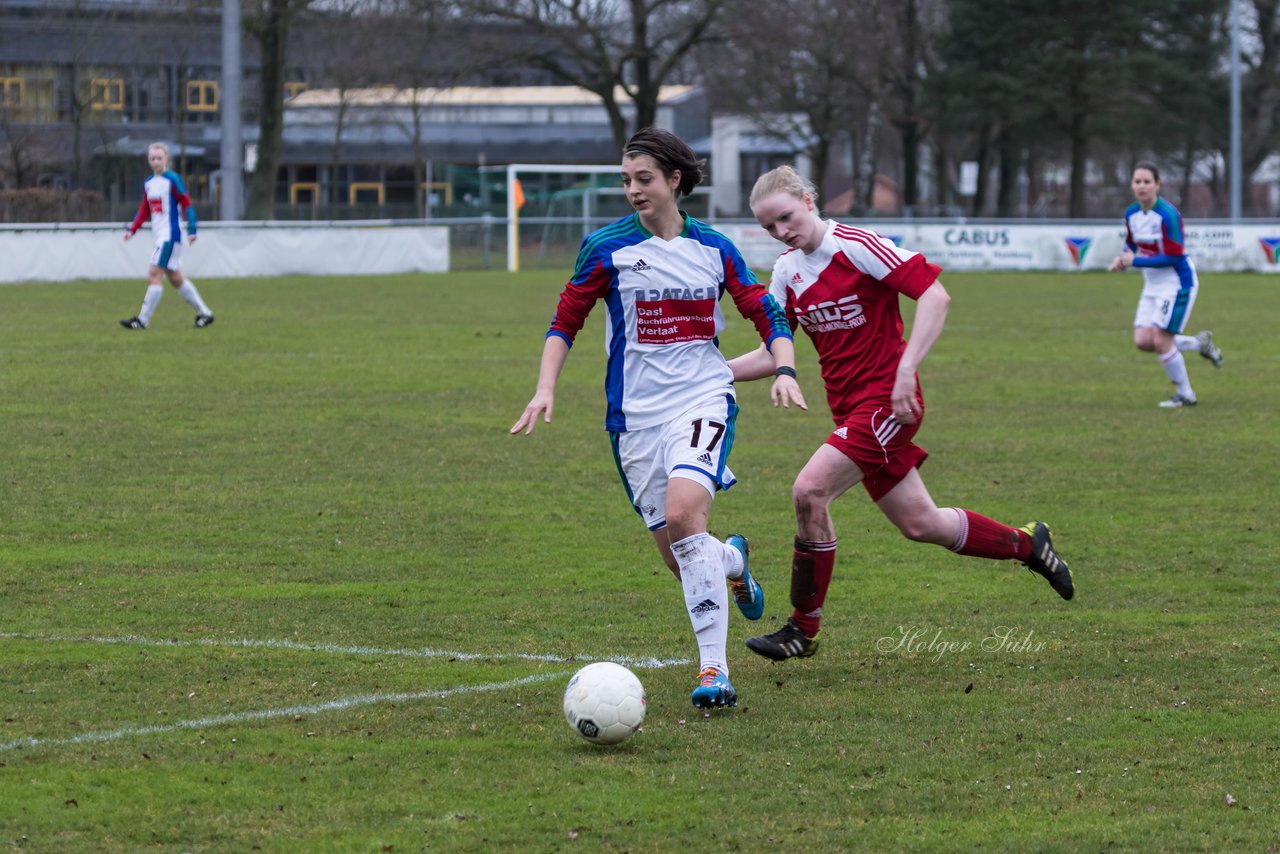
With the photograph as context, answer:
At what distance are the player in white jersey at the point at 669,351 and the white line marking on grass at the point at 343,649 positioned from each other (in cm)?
38

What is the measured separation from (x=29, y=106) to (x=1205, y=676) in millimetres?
62928

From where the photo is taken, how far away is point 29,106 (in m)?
62.3

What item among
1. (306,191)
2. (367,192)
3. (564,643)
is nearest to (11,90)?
(306,191)

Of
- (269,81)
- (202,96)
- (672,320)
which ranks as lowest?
(672,320)

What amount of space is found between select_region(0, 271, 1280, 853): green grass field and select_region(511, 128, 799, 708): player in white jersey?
56cm

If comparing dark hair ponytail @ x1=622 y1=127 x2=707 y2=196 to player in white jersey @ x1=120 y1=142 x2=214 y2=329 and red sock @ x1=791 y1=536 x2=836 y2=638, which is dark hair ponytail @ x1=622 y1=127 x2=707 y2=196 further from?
player in white jersey @ x1=120 y1=142 x2=214 y2=329

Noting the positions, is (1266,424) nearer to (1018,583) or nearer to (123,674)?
(1018,583)

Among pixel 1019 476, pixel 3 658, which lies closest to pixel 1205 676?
pixel 3 658

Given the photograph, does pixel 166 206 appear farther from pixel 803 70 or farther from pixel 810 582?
pixel 803 70

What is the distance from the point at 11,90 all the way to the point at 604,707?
2529 inches

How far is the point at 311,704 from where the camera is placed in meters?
5.30

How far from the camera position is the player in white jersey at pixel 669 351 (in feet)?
17.8

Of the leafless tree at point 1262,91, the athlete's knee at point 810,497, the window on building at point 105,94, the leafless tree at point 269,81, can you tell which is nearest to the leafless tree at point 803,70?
the leafless tree at point 269,81

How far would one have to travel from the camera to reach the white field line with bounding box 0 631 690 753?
194 inches
